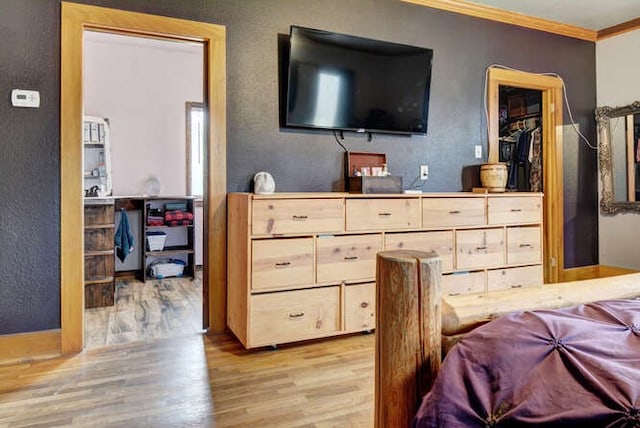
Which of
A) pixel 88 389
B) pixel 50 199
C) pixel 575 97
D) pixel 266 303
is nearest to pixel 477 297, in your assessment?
pixel 266 303

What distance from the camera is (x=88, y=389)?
2.09 m

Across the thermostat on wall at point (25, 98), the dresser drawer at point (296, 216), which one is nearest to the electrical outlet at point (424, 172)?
the dresser drawer at point (296, 216)

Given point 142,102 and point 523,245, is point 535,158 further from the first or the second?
point 142,102

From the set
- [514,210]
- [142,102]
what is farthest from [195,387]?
[142,102]

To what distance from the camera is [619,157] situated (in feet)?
13.7

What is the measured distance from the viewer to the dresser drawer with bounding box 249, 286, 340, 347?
2.51m

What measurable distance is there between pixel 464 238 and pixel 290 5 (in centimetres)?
212

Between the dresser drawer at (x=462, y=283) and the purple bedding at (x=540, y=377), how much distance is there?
81.7 inches

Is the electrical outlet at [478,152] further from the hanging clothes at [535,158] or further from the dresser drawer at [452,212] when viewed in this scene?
the hanging clothes at [535,158]

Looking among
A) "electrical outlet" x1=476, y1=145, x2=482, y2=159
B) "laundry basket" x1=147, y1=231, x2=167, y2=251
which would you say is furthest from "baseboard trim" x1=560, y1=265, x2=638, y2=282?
"laundry basket" x1=147, y1=231, x2=167, y2=251

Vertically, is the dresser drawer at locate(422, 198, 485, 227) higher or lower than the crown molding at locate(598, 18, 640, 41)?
lower

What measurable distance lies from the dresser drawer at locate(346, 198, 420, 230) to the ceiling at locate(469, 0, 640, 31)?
6.66 ft

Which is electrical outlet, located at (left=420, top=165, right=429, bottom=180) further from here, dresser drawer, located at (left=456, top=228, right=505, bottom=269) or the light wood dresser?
dresser drawer, located at (left=456, top=228, right=505, bottom=269)

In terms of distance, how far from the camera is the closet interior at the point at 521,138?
467cm
